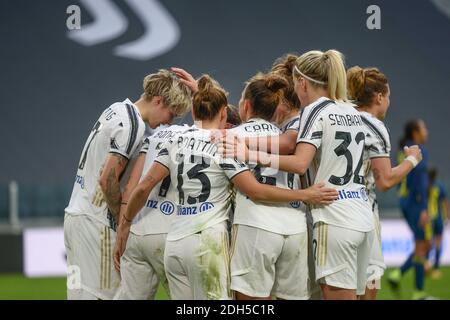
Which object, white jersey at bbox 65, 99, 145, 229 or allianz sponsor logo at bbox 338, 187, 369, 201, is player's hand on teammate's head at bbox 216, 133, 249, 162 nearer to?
allianz sponsor logo at bbox 338, 187, 369, 201

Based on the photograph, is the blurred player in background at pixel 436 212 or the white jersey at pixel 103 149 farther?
the blurred player in background at pixel 436 212

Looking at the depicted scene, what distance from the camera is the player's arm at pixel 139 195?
5.53 metres

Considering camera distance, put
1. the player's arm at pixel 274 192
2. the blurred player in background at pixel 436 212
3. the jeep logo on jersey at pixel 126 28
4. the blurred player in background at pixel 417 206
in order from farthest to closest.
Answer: the jeep logo on jersey at pixel 126 28 < the blurred player in background at pixel 436 212 < the blurred player in background at pixel 417 206 < the player's arm at pixel 274 192

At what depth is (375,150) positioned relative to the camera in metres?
5.88

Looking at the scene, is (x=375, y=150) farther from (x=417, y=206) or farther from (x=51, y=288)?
(x=51, y=288)

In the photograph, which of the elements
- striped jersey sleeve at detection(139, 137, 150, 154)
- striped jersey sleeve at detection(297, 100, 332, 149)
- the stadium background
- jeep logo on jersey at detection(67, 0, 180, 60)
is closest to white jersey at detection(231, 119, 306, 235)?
Result: striped jersey sleeve at detection(297, 100, 332, 149)

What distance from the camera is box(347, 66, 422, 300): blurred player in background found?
19.3ft

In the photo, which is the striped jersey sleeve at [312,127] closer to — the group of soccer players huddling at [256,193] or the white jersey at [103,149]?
the group of soccer players huddling at [256,193]

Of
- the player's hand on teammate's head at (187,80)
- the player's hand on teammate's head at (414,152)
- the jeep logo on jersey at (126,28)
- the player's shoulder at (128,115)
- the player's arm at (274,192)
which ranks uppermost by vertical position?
the jeep logo on jersey at (126,28)

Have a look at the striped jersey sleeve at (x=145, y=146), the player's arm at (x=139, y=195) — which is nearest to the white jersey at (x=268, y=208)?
the player's arm at (x=139, y=195)

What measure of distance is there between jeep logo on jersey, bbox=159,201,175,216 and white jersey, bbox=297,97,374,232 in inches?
36.1

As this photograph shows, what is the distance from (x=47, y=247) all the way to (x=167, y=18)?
18.7 ft

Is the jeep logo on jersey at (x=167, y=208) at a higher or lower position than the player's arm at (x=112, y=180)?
lower

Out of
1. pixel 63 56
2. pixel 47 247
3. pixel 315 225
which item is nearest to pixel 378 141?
pixel 315 225
